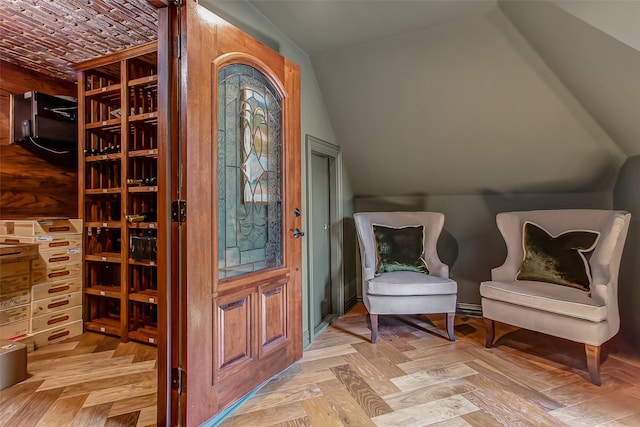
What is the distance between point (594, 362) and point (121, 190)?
11.9ft

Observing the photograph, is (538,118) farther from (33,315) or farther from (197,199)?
(33,315)

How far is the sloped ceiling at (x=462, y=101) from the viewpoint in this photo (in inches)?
83.1

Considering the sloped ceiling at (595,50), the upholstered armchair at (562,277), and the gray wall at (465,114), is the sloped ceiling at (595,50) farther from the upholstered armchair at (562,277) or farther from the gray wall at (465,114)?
the upholstered armchair at (562,277)

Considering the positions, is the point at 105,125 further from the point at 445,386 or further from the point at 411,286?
the point at 445,386

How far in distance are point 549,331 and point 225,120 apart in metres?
2.49

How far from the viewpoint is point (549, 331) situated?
2074mm

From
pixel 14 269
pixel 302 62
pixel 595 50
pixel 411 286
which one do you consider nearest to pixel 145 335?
pixel 14 269

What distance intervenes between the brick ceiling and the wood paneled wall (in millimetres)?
154

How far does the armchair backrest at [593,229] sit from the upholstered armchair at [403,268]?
1.72ft

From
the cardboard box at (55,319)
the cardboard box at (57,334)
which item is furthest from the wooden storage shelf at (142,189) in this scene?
the cardboard box at (57,334)

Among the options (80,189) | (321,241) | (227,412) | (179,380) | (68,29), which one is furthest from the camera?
(321,241)

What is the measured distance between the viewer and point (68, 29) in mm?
2213

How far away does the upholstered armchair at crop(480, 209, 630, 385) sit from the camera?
1.94m

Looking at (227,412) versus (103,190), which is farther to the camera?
(103,190)
